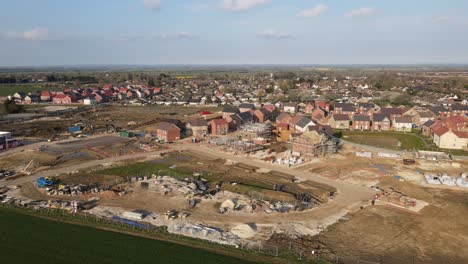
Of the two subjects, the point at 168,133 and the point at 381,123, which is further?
the point at 381,123

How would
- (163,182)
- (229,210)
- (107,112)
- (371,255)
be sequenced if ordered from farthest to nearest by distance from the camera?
(107,112)
(163,182)
(229,210)
(371,255)

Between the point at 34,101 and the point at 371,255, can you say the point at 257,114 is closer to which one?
the point at 371,255

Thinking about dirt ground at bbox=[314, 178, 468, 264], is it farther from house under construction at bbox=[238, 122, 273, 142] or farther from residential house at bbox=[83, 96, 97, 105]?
residential house at bbox=[83, 96, 97, 105]

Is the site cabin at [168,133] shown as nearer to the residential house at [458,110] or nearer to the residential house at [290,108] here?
the residential house at [290,108]

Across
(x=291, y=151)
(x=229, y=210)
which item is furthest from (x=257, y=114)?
(x=229, y=210)

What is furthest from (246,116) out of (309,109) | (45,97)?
(45,97)

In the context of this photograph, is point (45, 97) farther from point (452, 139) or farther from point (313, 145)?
point (452, 139)
